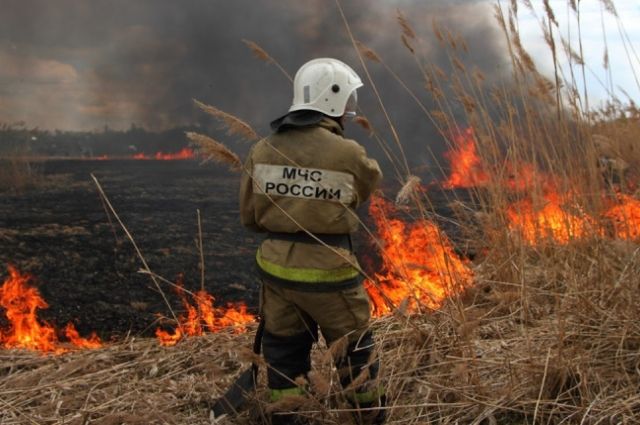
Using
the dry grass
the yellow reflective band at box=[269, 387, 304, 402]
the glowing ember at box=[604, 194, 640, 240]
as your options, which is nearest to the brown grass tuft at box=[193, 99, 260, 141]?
the dry grass

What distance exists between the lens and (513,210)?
3646 mm

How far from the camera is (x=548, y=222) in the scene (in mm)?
3340

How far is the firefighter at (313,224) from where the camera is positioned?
2.39 m

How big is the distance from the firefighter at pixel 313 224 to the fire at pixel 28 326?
2002 mm

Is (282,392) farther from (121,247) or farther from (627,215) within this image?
(121,247)

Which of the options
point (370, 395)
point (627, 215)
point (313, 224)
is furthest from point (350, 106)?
point (627, 215)

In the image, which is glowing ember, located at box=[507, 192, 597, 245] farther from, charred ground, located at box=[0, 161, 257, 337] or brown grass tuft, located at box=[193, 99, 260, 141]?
charred ground, located at box=[0, 161, 257, 337]

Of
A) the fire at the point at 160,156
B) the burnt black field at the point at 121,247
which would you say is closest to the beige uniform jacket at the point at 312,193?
the burnt black field at the point at 121,247

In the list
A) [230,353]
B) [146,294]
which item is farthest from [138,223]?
[230,353]

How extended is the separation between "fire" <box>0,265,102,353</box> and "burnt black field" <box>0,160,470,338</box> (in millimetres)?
137

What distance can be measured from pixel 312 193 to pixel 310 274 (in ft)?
1.05

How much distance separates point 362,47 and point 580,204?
56.4 inches

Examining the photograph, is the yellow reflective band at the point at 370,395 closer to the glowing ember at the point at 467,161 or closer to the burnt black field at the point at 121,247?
the glowing ember at the point at 467,161

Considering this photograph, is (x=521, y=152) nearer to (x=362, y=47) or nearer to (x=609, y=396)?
(x=362, y=47)
